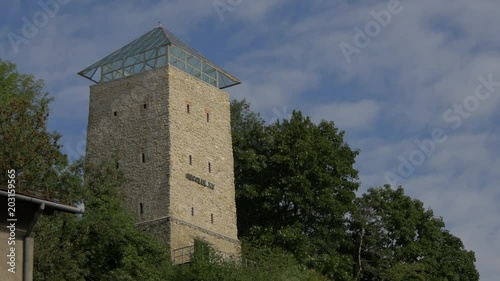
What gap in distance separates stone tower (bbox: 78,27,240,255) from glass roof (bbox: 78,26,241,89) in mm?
42

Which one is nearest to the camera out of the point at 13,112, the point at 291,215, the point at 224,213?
the point at 13,112

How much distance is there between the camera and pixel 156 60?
43.4 meters

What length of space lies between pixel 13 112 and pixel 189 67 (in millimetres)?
11823

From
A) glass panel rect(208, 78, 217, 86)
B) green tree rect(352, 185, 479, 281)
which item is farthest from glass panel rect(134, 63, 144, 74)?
green tree rect(352, 185, 479, 281)

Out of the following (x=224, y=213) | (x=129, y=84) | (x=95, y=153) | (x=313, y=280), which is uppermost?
(x=129, y=84)

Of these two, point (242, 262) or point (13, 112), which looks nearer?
point (13, 112)

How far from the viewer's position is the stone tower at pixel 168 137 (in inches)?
1619

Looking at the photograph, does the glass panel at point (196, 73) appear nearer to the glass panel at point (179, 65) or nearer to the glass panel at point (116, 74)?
the glass panel at point (179, 65)

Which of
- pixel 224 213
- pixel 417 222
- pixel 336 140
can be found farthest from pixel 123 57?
pixel 417 222

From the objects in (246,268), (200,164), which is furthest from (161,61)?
(246,268)

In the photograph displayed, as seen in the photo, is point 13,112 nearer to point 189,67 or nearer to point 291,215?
point 189,67

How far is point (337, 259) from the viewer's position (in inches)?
1794

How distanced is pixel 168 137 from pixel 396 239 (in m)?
13.8

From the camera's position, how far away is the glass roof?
4344cm
